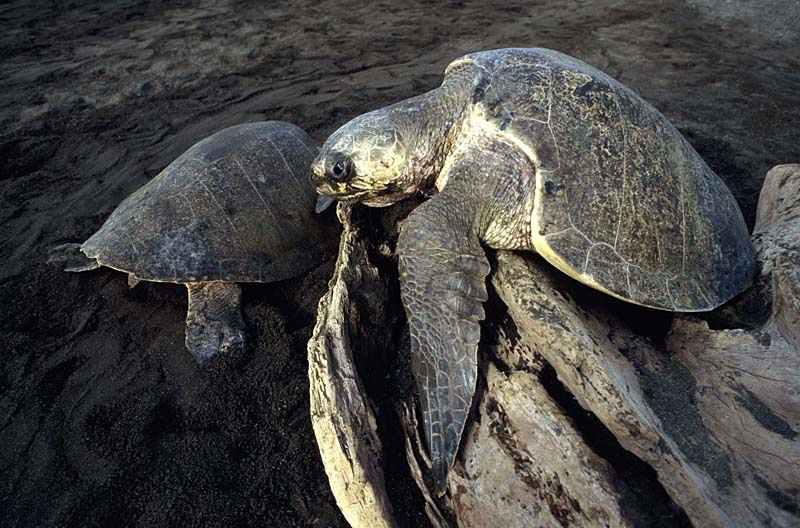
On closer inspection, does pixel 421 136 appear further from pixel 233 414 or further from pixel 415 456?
pixel 233 414

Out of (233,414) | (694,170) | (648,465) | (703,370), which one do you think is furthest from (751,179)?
(233,414)

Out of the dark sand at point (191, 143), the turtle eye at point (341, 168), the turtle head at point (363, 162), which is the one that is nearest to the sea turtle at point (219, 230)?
the dark sand at point (191, 143)

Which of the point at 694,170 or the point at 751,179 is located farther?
the point at 751,179

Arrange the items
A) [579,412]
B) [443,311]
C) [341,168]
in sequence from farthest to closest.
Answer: [341,168], [443,311], [579,412]

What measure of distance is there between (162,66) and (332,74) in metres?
2.74

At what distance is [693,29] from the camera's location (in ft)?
23.9

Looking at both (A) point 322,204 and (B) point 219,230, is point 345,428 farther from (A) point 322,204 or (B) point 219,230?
(A) point 322,204

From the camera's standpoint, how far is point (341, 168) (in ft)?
7.60

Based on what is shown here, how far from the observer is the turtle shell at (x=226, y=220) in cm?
300

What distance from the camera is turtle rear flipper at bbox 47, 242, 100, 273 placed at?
11.2ft

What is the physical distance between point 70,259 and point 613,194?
12.8ft

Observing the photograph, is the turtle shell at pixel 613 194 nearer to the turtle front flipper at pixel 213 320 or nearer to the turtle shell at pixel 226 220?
the turtle shell at pixel 226 220

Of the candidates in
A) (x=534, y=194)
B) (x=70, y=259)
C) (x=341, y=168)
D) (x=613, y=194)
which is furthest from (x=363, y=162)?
(x=70, y=259)

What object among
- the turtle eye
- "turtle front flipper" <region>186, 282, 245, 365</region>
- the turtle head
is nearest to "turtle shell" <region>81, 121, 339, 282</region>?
"turtle front flipper" <region>186, 282, 245, 365</region>
